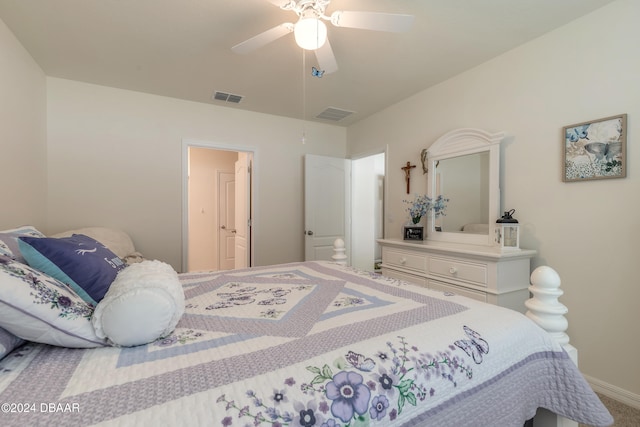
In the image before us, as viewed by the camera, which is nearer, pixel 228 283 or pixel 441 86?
pixel 228 283

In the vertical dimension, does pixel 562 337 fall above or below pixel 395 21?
below

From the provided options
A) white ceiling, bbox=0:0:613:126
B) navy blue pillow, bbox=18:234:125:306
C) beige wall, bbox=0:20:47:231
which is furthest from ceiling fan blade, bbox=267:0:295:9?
beige wall, bbox=0:20:47:231

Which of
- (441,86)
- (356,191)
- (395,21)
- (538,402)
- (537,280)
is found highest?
(441,86)

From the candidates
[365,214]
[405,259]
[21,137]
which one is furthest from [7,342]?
[365,214]

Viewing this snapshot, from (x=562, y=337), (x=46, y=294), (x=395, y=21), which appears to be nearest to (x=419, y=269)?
(x=562, y=337)

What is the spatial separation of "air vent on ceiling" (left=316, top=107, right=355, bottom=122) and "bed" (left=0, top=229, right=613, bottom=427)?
292 centimetres

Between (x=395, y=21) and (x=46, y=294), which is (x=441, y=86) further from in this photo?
(x=46, y=294)

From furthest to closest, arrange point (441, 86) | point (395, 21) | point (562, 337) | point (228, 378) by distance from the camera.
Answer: point (441, 86) → point (395, 21) → point (562, 337) → point (228, 378)

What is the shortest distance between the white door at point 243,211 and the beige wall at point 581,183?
2.76m

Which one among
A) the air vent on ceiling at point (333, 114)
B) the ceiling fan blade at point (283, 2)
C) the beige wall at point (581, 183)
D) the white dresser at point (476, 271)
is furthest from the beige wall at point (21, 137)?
the beige wall at point (581, 183)

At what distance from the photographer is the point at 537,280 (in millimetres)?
1190

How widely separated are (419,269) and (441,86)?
186 centimetres

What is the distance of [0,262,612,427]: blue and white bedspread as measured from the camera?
24.6 inches

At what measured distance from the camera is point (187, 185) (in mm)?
3396
